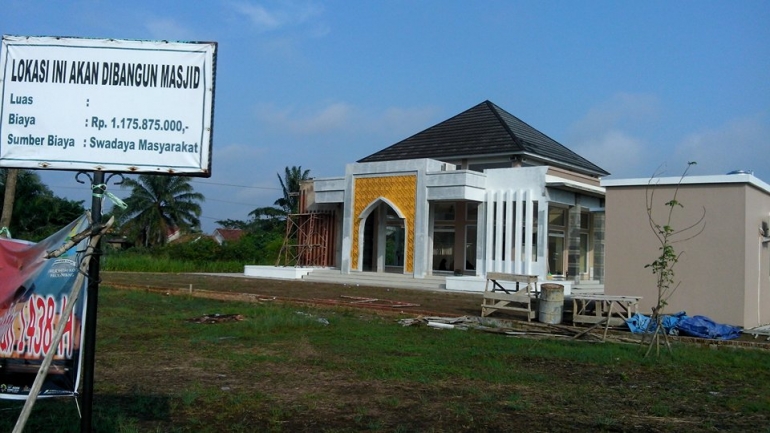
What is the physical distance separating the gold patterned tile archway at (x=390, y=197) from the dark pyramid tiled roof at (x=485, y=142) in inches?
147

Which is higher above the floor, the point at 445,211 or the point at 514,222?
the point at 445,211

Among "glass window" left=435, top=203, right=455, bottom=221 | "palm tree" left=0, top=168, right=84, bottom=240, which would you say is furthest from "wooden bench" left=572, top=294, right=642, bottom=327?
"palm tree" left=0, top=168, right=84, bottom=240

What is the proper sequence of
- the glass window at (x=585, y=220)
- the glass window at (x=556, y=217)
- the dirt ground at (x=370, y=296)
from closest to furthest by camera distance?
the dirt ground at (x=370, y=296) → the glass window at (x=556, y=217) → the glass window at (x=585, y=220)

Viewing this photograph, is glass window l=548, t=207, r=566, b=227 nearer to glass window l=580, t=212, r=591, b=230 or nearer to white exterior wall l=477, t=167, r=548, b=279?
white exterior wall l=477, t=167, r=548, b=279

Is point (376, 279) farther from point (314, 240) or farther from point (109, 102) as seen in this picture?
point (109, 102)

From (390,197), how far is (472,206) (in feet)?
12.5

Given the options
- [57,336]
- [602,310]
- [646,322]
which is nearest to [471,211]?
[602,310]

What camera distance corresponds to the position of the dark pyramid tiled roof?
102 feet

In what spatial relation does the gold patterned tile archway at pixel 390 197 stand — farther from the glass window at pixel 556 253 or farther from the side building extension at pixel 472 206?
the glass window at pixel 556 253

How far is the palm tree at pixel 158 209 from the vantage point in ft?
158

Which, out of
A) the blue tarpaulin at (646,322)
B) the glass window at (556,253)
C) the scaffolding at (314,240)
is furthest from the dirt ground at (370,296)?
the glass window at (556,253)

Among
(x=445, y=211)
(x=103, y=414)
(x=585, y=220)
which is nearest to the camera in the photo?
(x=103, y=414)

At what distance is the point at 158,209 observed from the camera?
4897 cm

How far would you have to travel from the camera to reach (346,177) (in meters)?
31.8
